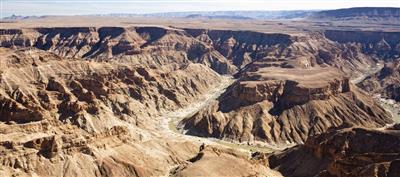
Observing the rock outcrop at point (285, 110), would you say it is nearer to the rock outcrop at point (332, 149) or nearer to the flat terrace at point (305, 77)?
the flat terrace at point (305, 77)

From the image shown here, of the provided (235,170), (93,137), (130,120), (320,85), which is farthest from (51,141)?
(320,85)

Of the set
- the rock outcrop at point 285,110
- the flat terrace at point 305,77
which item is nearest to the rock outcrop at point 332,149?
the rock outcrop at point 285,110

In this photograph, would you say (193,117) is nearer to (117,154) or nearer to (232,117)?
(232,117)

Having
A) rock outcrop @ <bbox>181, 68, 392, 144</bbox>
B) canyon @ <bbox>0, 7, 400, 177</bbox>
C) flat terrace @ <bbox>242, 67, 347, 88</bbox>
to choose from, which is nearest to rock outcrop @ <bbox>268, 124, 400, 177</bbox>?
canyon @ <bbox>0, 7, 400, 177</bbox>

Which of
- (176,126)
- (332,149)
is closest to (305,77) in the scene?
(176,126)

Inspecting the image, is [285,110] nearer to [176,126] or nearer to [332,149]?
[176,126]

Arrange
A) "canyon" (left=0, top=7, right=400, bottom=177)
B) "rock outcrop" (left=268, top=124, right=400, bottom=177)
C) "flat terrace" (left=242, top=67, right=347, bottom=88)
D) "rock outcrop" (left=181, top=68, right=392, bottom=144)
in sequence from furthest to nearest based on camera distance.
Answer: "flat terrace" (left=242, top=67, right=347, bottom=88) < "rock outcrop" (left=181, top=68, right=392, bottom=144) < "rock outcrop" (left=268, top=124, right=400, bottom=177) < "canyon" (left=0, top=7, right=400, bottom=177)

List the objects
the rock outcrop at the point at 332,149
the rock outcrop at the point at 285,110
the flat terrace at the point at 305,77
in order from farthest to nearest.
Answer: the flat terrace at the point at 305,77, the rock outcrop at the point at 285,110, the rock outcrop at the point at 332,149

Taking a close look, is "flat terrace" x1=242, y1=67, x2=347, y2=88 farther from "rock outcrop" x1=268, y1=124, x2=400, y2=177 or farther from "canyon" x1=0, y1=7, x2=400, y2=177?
"rock outcrop" x1=268, y1=124, x2=400, y2=177
